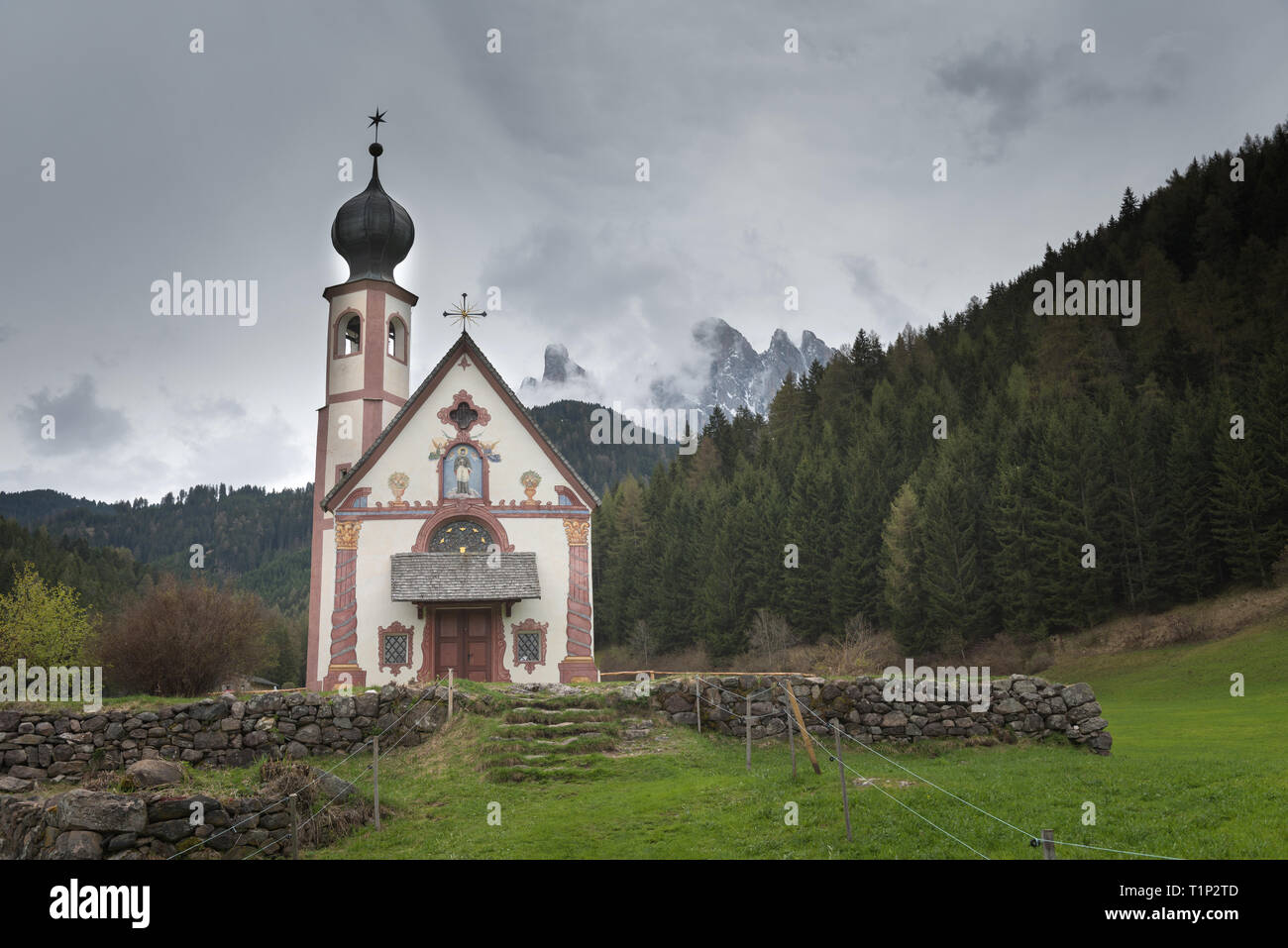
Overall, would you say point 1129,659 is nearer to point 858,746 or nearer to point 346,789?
point 858,746

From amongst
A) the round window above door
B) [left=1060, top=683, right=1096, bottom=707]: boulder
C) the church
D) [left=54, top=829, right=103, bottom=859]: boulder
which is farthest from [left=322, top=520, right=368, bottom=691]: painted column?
[left=1060, top=683, right=1096, bottom=707]: boulder

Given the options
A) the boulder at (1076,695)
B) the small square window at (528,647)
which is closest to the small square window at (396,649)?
the small square window at (528,647)

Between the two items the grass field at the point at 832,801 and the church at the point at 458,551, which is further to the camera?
the church at the point at 458,551

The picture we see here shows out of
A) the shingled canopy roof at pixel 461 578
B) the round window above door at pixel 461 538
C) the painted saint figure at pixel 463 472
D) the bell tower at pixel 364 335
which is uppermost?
the bell tower at pixel 364 335

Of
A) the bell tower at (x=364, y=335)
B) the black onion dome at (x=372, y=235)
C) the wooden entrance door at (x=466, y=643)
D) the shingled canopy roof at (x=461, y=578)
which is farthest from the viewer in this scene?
the black onion dome at (x=372, y=235)

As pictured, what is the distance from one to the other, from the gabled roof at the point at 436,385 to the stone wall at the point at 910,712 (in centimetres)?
1268

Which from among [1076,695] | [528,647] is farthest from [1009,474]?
[1076,695]

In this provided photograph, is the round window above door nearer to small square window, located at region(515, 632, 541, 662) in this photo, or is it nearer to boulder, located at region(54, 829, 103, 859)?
small square window, located at region(515, 632, 541, 662)

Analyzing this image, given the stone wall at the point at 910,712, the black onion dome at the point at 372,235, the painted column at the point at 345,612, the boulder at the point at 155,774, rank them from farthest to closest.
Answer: the black onion dome at the point at 372,235 → the painted column at the point at 345,612 → the stone wall at the point at 910,712 → the boulder at the point at 155,774

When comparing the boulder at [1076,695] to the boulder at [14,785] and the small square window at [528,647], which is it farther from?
the boulder at [14,785]

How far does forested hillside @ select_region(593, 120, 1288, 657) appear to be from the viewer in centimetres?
5094

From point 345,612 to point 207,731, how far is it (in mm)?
11176

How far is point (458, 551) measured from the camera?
104 ft

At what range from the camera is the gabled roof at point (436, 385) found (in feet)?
106
